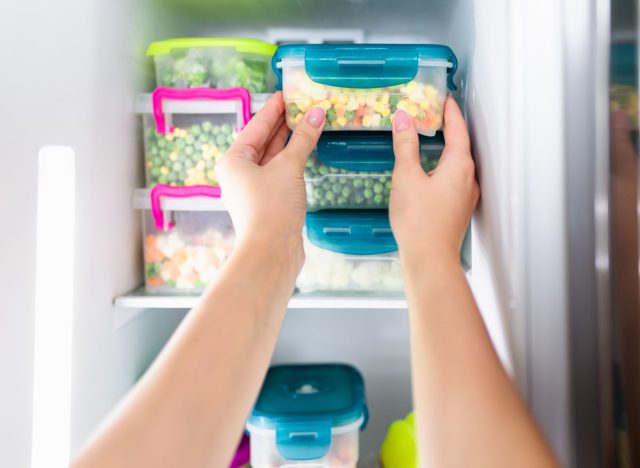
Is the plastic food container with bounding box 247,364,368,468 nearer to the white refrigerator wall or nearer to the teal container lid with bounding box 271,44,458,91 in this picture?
the white refrigerator wall

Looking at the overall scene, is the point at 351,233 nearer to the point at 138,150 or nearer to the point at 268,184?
the point at 268,184

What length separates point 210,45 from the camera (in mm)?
886

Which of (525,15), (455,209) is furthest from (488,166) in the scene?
(525,15)

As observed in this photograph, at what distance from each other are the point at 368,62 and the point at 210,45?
0.26 metres

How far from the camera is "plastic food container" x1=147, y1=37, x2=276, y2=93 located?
2.91 feet

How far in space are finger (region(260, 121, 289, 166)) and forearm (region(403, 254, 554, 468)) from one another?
0.34 m

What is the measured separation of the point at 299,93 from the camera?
0.82m

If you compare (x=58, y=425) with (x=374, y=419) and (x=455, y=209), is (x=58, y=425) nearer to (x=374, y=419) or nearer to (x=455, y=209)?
(x=455, y=209)

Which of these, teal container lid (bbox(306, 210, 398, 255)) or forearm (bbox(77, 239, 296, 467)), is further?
teal container lid (bbox(306, 210, 398, 255))

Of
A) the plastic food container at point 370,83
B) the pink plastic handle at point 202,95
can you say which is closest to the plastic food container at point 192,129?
the pink plastic handle at point 202,95

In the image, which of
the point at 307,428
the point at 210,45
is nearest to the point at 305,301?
the point at 307,428

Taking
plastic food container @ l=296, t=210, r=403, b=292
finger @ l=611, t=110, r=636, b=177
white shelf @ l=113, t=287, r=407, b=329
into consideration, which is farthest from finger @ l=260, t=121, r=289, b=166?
finger @ l=611, t=110, r=636, b=177

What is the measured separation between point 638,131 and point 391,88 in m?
0.40

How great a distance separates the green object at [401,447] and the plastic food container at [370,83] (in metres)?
0.52
